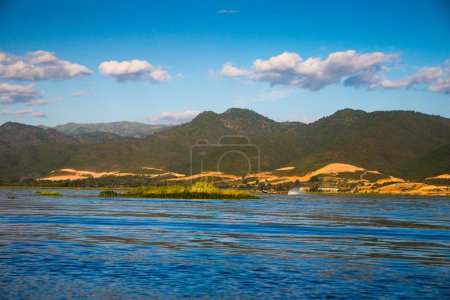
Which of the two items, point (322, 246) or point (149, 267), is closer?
point (149, 267)

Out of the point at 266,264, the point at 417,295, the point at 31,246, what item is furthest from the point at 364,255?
the point at 31,246

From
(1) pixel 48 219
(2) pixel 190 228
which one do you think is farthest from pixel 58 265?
(1) pixel 48 219

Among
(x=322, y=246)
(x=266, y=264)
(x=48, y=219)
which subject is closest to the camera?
(x=266, y=264)

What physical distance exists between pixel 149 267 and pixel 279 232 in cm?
2324

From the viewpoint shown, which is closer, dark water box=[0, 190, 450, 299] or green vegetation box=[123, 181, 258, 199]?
dark water box=[0, 190, 450, 299]

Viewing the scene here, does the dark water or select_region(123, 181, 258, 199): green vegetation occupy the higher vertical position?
select_region(123, 181, 258, 199): green vegetation

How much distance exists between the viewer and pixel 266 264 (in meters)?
30.6

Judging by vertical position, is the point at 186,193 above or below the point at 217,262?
above

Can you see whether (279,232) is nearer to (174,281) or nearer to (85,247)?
(85,247)

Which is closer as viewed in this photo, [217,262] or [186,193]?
[217,262]

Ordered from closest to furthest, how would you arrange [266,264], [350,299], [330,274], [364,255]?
1. [350,299]
2. [330,274]
3. [266,264]
4. [364,255]

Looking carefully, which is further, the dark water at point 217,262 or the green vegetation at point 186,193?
the green vegetation at point 186,193

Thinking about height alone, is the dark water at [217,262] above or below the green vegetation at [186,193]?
below

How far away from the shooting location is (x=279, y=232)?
5069 centimetres
